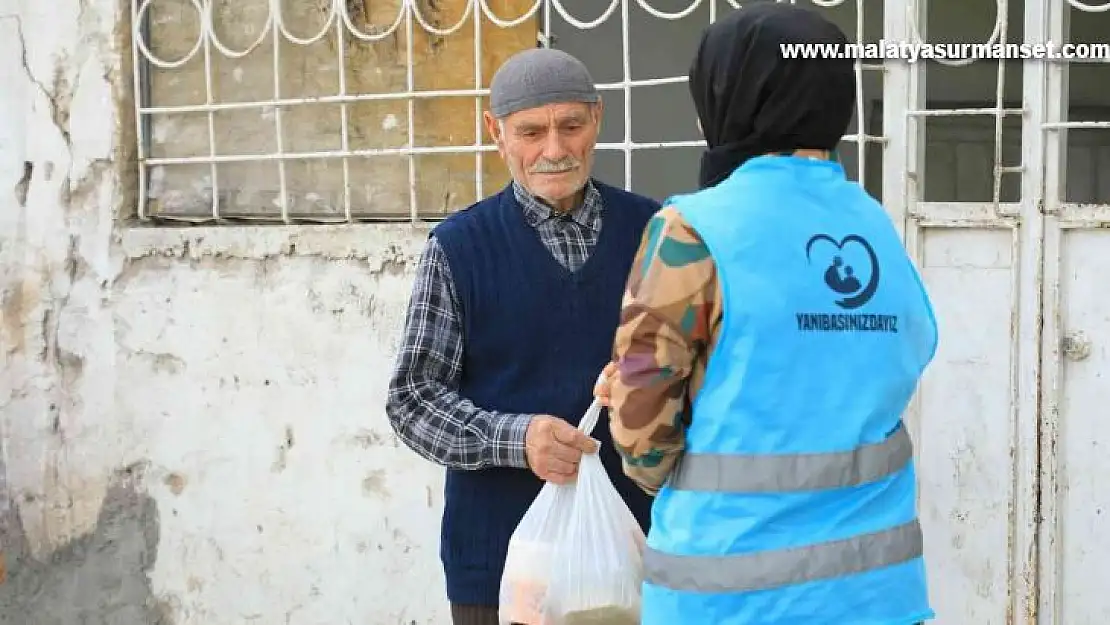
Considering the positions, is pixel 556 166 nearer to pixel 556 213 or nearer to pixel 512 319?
pixel 556 213

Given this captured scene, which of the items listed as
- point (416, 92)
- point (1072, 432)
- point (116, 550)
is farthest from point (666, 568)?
point (116, 550)

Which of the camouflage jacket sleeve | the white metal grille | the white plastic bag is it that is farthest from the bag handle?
the white metal grille

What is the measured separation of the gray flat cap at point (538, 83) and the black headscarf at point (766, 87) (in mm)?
622

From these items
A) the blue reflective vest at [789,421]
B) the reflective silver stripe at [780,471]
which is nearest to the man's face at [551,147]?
the blue reflective vest at [789,421]

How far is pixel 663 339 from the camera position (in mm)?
1810

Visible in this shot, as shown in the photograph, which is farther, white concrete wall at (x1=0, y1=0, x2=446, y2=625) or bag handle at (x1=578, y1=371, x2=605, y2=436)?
white concrete wall at (x1=0, y1=0, x2=446, y2=625)

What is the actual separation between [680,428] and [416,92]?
7.48ft

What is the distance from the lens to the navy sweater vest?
2.52 metres

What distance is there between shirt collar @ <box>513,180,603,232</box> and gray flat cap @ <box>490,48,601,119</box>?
151 mm

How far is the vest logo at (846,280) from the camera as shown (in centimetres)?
183

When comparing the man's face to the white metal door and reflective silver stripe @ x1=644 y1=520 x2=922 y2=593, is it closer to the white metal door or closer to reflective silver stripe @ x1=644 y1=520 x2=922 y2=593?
reflective silver stripe @ x1=644 y1=520 x2=922 y2=593

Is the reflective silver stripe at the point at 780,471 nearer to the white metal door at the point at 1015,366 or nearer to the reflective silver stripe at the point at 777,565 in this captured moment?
the reflective silver stripe at the point at 777,565

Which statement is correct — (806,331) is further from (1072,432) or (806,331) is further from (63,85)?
(63,85)

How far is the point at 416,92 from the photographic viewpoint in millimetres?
3965
